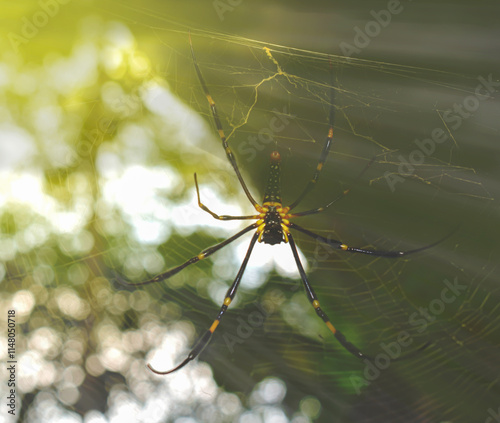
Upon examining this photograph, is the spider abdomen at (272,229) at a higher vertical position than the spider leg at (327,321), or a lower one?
higher

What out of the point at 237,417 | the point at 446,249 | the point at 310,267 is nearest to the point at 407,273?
the point at 446,249

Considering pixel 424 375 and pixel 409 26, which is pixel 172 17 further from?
pixel 424 375

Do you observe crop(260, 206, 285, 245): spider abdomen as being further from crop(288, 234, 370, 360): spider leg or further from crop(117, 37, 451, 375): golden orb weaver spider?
crop(288, 234, 370, 360): spider leg

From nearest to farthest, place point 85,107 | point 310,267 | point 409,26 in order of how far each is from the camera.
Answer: point 409,26
point 310,267
point 85,107
